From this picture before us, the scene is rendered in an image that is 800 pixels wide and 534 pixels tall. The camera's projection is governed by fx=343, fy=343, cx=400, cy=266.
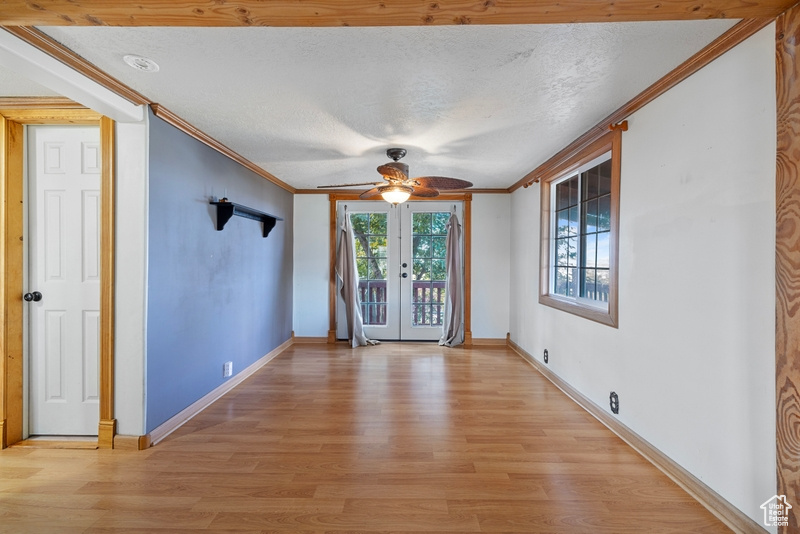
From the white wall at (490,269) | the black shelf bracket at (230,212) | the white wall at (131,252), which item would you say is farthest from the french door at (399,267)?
the white wall at (131,252)

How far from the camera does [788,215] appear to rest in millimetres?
1193

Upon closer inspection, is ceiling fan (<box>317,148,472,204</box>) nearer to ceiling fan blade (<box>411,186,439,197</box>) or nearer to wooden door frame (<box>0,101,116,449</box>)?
ceiling fan blade (<box>411,186,439,197</box>)

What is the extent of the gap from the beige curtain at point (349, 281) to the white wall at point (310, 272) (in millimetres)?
231

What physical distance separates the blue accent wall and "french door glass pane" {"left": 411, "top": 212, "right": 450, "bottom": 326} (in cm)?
206

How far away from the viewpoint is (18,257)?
2195 millimetres

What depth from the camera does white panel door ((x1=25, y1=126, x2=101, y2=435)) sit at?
2236mm

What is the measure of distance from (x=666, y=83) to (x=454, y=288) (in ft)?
10.7

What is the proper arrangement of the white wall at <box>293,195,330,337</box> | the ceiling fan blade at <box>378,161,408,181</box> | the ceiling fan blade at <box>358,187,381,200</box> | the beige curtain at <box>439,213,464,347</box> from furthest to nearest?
the white wall at <box>293,195,330,337</box>
the beige curtain at <box>439,213,464,347</box>
the ceiling fan blade at <box>358,187,381,200</box>
the ceiling fan blade at <box>378,161,408,181</box>

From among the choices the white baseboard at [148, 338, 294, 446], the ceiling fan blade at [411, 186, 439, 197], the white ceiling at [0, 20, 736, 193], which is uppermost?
the white ceiling at [0, 20, 736, 193]

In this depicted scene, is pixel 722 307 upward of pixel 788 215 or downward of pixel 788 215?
downward

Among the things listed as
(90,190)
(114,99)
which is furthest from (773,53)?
(90,190)

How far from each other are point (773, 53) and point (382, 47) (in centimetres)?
158

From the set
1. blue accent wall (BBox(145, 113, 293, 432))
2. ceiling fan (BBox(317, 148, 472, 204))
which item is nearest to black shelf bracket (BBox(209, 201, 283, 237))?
blue accent wall (BBox(145, 113, 293, 432))

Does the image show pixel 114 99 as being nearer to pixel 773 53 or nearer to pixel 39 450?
pixel 39 450
